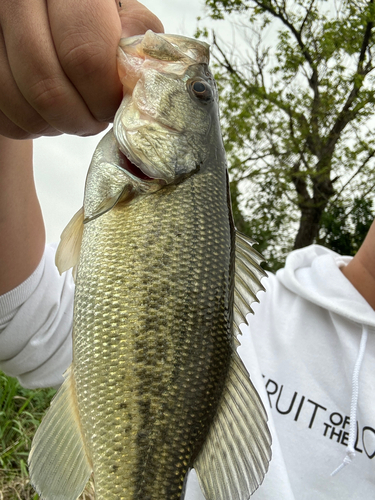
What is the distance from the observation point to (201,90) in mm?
1145

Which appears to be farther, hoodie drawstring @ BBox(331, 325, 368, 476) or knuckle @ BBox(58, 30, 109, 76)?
hoodie drawstring @ BBox(331, 325, 368, 476)

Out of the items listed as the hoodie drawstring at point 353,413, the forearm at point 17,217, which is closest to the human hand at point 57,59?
the forearm at point 17,217

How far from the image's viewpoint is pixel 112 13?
35.0 inches

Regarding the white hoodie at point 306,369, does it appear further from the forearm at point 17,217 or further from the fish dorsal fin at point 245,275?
the fish dorsal fin at point 245,275

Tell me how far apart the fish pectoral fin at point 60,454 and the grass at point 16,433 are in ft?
5.47

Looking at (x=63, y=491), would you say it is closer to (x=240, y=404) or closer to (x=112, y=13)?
(x=240, y=404)

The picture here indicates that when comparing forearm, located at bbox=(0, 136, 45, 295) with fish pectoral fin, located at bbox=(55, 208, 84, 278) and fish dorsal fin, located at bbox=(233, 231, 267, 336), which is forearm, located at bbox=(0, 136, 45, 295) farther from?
fish dorsal fin, located at bbox=(233, 231, 267, 336)

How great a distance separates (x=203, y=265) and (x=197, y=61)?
574 millimetres

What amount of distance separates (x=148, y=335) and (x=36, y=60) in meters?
0.62

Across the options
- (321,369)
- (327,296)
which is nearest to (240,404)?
(321,369)

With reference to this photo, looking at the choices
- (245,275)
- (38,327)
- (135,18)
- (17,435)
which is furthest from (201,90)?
(17,435)

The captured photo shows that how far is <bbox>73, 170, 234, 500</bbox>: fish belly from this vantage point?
896 mm

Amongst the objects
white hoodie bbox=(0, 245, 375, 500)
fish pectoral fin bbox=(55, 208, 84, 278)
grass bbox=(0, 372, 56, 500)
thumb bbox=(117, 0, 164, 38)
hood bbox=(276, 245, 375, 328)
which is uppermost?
thumb bbox=(117, 0, 164, 38)

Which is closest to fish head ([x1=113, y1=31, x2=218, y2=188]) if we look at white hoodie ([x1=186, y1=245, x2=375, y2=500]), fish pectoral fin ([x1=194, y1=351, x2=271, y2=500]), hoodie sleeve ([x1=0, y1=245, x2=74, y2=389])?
fish pectoral fin ([x1=194, y1=351, x2=271, y2=500])
